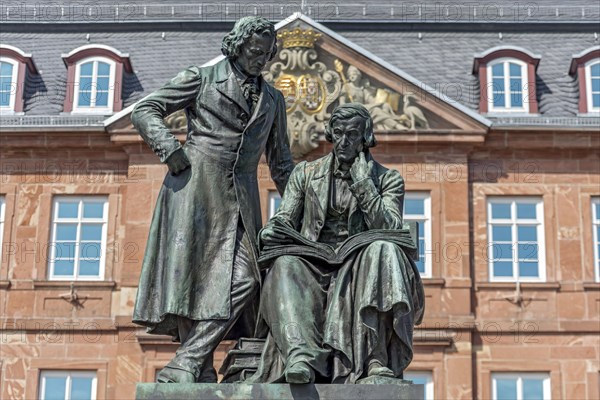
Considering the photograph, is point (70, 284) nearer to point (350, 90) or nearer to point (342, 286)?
point (350, 90)

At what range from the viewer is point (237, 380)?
23.4 ft

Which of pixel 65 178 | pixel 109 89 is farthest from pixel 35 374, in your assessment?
pixel 109 89

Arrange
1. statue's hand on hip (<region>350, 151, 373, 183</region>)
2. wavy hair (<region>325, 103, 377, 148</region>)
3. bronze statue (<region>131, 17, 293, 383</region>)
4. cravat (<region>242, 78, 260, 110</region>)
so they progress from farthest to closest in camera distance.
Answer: cravat (<region>242, 78, 260, 110</region>), wavy hair (<region>325, 103, 377, 148</region>), statue's hand on hip (<region>350, 151, 373, 183</region>), bronze statue (<region>131, 17, 293, 383</region>)

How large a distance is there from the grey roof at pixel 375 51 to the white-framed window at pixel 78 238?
1844mm

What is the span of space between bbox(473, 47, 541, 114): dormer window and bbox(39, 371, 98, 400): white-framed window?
858 centimetres

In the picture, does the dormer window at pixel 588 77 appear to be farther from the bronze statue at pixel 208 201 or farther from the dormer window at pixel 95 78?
the bronze statue at pixel 208 201

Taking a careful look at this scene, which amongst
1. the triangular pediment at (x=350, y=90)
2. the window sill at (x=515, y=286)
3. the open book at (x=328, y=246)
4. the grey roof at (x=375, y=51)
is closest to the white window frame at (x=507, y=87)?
the grey roof at (x=375, y=51)

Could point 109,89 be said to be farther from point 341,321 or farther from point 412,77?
point 341,321

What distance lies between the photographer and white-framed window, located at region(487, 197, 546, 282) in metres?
25.0

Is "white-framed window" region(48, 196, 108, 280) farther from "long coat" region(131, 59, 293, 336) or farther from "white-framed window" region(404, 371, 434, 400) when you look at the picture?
"long coat" region(131, 59, 293, 336)

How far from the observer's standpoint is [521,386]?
2447cm

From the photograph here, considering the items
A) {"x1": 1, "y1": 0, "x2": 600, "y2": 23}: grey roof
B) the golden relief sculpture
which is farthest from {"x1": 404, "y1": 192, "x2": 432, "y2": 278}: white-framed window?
{"x1": 1, "y1": 0, "x2": 600, "y2": 23}: grey roof

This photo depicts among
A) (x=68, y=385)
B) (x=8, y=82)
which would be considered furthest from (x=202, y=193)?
(x=8, y=82)

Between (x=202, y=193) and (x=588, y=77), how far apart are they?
19.7 m
